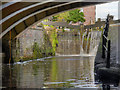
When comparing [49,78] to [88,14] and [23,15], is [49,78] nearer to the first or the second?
[23,15]

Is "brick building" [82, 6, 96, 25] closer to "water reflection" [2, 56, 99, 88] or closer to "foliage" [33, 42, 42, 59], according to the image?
"foliage" [33, 42, 42, 59]

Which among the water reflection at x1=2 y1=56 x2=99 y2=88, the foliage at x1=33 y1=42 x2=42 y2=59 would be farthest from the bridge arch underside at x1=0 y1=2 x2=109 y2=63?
the water reflection at x1=2 y1=56 x2=99 y2=88

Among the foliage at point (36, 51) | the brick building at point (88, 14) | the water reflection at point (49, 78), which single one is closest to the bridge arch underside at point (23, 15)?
the foliage at point (36, 51)

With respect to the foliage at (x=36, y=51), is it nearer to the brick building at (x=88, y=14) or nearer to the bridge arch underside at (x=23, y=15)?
the bridge arch underside at (x=23, y=15)

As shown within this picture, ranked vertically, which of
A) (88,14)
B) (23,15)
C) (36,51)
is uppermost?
(88,14)

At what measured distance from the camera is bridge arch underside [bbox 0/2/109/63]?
48.3 feet

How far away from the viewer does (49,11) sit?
17.7 meters

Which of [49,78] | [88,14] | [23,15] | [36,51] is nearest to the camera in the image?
[49,78]

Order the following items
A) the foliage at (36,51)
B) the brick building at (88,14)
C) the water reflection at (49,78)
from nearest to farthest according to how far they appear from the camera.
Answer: the water reflection at (49,78), the foliage at (36,51), the brick building at (88,14)

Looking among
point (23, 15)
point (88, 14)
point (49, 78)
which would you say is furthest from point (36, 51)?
point (88, 14)

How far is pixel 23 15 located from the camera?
53.6 ft

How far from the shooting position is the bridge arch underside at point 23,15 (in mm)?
14717

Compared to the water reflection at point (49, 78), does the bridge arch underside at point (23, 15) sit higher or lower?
higher

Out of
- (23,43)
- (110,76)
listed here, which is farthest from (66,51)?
(110,76)
